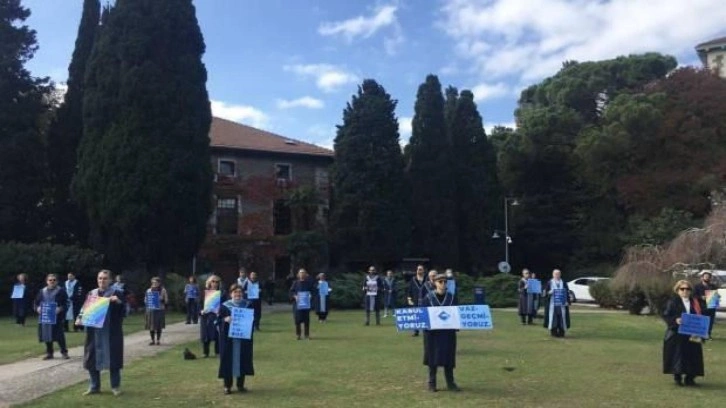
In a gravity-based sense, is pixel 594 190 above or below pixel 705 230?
above

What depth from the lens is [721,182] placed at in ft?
140

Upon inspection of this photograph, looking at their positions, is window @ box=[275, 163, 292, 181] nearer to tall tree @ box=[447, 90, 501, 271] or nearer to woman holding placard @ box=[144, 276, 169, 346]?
tall tree @ box=[447, 90, 501, 271]

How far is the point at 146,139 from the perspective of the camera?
1420 inches

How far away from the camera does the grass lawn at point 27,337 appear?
1788cm

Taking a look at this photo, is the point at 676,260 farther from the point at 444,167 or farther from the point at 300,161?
the point at 300,161

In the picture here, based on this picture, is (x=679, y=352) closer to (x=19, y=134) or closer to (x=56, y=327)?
(x=56, y=327)

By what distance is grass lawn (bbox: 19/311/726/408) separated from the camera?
1091cm

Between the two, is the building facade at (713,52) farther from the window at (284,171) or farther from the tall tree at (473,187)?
the window at (284,171)

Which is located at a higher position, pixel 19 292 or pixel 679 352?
pixel 19 292

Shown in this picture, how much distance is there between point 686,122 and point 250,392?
42.9 m

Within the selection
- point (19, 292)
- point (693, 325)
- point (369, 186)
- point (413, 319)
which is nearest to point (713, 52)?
point (369, 186)

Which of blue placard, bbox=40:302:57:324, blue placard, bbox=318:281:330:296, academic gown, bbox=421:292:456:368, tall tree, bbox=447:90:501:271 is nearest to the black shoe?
academic gown, bbox=421:292:456:368

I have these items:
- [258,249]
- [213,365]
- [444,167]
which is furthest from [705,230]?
[258,249]

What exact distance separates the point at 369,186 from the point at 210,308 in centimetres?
3344
